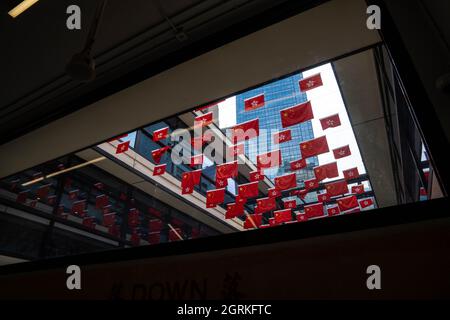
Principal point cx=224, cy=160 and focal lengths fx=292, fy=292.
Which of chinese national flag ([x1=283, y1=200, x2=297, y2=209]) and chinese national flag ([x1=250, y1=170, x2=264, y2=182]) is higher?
chinese national flag ([x1=250, y1=170, x2=264, y2=182])

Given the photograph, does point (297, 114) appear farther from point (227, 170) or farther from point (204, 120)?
point (227, 170)

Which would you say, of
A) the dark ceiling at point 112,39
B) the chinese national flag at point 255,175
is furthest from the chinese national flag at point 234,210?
the dark ceiling at point 112,39

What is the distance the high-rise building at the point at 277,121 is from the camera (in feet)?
11.6

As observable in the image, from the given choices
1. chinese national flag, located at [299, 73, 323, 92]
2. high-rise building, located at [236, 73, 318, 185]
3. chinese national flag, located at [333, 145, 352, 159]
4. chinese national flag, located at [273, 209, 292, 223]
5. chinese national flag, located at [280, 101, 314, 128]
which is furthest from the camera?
chinese national flag, located at [273, 209, 292, 223]

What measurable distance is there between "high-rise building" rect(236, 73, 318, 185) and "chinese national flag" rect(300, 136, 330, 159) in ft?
0.31

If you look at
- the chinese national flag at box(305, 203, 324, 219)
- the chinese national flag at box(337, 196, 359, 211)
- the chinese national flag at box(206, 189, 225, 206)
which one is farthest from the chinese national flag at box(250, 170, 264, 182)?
the chinese national flag at box(337, 196, 359, 211)

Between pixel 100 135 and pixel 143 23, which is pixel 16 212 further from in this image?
pixel 143 23

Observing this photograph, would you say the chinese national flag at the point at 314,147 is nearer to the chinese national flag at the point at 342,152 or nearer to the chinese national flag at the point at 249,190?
the chinese national flag at the point at 342,152

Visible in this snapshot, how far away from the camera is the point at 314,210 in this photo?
7055mm

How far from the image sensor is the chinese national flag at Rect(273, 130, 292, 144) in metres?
5.13

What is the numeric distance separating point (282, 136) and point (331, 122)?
1023 millimetres

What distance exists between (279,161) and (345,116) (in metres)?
1.71

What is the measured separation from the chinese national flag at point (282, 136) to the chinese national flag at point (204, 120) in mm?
1342

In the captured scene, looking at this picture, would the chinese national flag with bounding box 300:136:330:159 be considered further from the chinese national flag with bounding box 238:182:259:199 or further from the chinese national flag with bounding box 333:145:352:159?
the chinese national flag with bounding box 238:182:259:199
